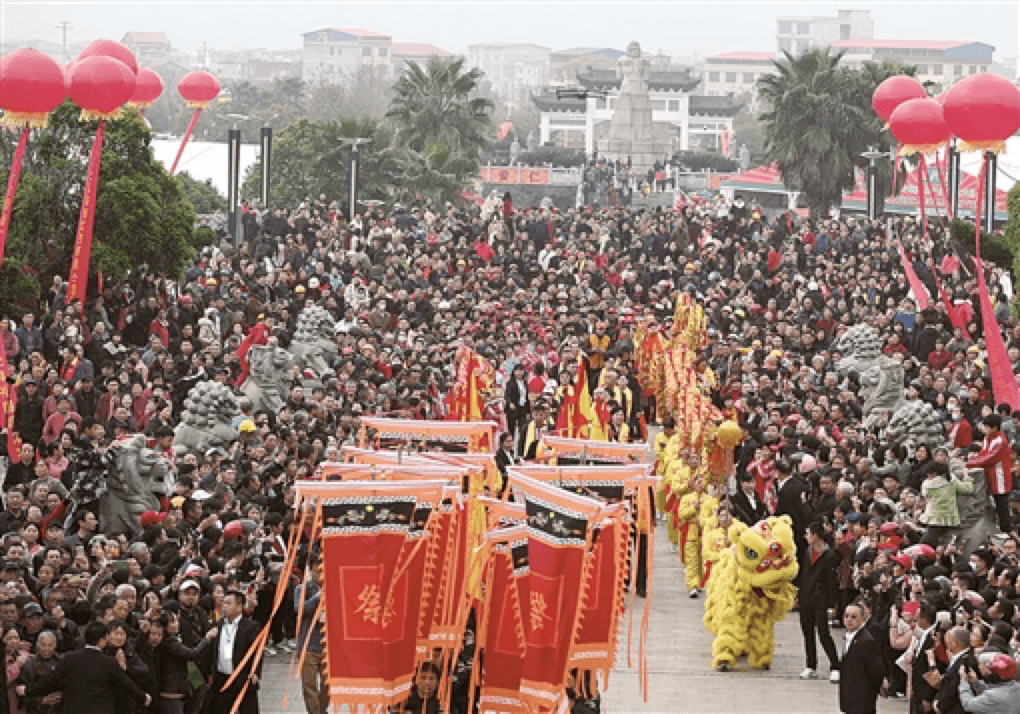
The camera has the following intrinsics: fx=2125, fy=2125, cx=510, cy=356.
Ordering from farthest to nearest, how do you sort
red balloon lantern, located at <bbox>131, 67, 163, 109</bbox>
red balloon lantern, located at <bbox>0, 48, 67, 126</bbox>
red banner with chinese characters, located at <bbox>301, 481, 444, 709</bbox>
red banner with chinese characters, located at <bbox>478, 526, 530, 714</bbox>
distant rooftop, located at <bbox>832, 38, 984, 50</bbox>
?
distant rooftop, located at <bbox>832, 38, 984, 50</bbox>, red balloon lantern, located at <bbox>131, 67, 163, 109</bbox>, red balloon lantern, located at <bbox>0, 48, 67, 126</bbox>, red banner with chinese characters, located at <bbox>478, 526, 530, 714</bbox>, red banner with chinese characters, located at <bbox>301, 481, 444, 709</bbox>

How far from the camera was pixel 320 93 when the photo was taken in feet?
387

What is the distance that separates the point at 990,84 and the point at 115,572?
39.6 ft

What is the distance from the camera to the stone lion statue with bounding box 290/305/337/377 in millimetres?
25109

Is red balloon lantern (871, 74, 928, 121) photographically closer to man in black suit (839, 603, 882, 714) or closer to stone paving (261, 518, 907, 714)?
stone paving (261, 518, 907, 714)

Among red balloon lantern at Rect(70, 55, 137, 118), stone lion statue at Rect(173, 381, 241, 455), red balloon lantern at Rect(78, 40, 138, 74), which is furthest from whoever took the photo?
red balloon lantern at Rect(78, 40, 138, 74)

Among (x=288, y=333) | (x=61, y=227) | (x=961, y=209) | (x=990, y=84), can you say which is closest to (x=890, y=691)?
(x=990, y=84)

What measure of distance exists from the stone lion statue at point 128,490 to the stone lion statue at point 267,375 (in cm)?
572

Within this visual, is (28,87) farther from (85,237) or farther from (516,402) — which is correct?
(516,402)

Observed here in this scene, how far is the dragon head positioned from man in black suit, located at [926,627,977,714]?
9.70ft

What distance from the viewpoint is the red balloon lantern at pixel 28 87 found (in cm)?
2144

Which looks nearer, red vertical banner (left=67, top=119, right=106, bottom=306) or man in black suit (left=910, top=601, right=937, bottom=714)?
man in black suit (left=910, top=601, right=937, bottom=714)

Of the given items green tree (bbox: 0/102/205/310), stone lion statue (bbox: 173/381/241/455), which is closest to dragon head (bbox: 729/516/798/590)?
stone lion statue (bbox: 173/381/241/455)

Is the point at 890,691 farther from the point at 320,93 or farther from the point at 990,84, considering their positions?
the point at 320,93

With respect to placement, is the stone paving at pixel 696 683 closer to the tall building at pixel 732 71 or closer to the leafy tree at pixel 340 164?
the leafy tree at pixel 340 164
